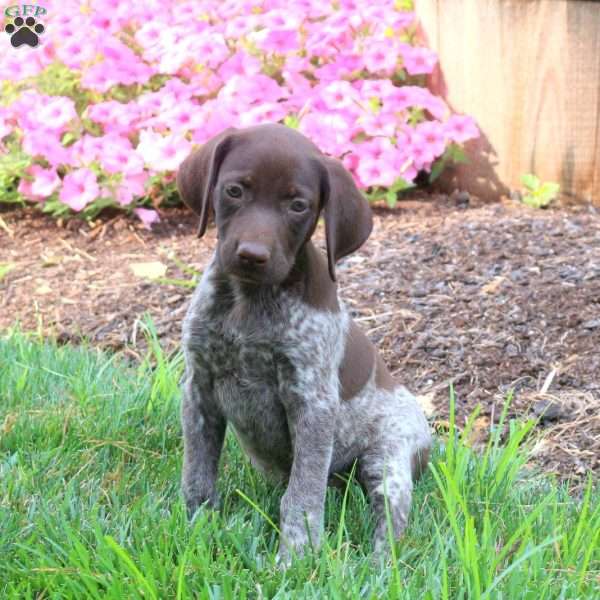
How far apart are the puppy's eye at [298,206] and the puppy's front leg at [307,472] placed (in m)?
0.58

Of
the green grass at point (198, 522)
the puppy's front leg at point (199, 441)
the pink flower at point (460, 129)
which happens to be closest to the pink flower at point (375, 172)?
the pink flower at point (460, 129)

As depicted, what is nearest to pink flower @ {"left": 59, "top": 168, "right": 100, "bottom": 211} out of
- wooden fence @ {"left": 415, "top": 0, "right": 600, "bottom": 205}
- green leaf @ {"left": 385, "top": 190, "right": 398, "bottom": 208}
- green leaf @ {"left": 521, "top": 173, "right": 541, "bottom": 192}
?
green leaf @ {"left": 385, "top": 190, "right": 398, "bottom": 208}

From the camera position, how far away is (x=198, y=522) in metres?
2.80

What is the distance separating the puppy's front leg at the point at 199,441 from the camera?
10.5ft

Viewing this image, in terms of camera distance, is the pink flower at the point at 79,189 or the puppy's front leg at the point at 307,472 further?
the pink flower at the point at 79,189

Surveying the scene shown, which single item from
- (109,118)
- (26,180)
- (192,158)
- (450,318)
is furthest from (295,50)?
(192,158)

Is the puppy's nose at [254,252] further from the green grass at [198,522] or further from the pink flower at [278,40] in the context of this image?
the pink flower at [278,40]

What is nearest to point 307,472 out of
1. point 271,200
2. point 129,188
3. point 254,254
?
point 254,254

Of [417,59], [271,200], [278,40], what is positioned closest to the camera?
[271,200]

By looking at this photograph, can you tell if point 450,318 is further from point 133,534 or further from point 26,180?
point 26,180

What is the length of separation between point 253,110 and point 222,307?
3183mm

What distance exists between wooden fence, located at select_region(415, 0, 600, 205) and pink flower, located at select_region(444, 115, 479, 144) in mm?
210

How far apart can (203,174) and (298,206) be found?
0.32 m

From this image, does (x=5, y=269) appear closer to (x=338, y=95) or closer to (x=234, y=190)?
(x=338, y=95)
